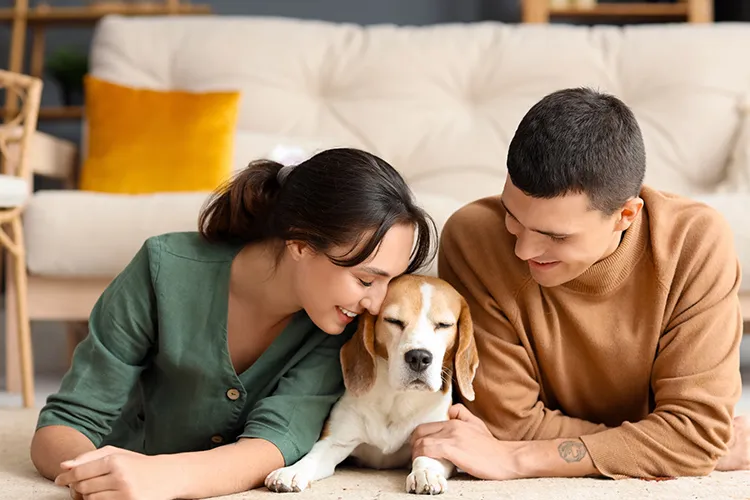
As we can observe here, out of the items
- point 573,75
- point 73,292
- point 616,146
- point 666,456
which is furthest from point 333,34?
point 666,456

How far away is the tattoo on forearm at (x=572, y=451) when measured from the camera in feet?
4.96

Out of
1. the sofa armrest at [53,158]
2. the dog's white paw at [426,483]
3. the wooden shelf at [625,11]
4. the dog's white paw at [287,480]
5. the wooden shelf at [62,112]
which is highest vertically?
the wooden shelf at [625,11]

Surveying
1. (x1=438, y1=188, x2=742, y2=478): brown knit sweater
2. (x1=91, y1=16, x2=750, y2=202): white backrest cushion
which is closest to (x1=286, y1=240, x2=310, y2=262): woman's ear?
(x1=438, y1=188, x2=742, y2=478): brown knit sweater

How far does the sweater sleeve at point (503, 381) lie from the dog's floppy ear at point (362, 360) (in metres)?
0.21

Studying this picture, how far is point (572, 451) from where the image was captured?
152 centimetres

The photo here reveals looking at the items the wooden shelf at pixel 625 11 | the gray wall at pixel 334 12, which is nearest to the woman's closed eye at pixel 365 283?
the wooden shelf at pixel 625 11

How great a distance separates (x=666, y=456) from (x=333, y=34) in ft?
7.13

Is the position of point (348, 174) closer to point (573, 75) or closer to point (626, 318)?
point (626, 318)

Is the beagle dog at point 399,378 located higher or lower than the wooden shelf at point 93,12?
lower

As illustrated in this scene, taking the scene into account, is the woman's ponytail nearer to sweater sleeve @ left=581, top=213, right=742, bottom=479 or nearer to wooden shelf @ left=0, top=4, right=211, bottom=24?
sweater sleeve @ left=581, top=213, right=742, bottom=479

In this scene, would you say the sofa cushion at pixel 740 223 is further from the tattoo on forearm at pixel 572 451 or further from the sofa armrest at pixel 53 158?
the sofa armrest at pixel 53 158

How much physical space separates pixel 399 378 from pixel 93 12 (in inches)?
146

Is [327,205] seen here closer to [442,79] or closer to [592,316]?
[592,316]

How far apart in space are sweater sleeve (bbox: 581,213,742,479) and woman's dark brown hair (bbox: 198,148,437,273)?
0.45m
